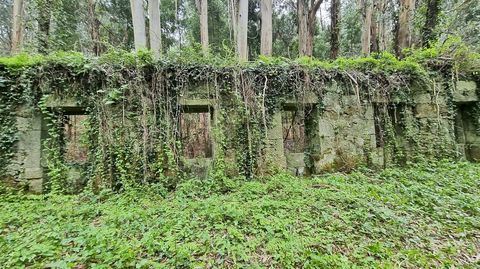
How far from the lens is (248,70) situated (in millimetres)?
4766

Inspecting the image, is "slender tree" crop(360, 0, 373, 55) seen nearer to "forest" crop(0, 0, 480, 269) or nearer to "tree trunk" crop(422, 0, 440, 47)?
"forest" crop(0, 0, 480, 269)

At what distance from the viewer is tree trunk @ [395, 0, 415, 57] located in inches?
294

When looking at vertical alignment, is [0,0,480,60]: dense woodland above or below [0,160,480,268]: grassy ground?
above

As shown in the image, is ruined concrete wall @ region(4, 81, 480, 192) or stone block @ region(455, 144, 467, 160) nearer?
ruined concrete wall @ region(4, 81, 480, 192)

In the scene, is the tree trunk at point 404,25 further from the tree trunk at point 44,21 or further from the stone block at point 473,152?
the tree trunk at point 44,21

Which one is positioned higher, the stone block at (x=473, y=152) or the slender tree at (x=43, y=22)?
the slender tree at (x=43, y=22)

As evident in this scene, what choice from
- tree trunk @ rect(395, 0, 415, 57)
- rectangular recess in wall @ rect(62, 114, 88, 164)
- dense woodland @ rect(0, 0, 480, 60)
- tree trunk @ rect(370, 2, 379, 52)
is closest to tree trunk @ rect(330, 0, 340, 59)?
dense woodland @ rect(0, 0, 480, 60)

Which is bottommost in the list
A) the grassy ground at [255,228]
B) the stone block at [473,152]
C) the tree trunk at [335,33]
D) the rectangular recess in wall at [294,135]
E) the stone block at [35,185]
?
the grassy ground at [255,228]

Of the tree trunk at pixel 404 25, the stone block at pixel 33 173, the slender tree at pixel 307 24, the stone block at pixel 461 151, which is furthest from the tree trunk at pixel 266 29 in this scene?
the stone block at pixel 33 173

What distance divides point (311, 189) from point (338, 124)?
1968mm

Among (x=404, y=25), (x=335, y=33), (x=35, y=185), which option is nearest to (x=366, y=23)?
(x=335, y=33)

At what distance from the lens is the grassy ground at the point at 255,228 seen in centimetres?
221

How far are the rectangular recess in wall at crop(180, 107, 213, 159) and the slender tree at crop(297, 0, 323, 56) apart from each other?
769cm

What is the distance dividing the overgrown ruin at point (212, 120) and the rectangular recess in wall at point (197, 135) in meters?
0.03
